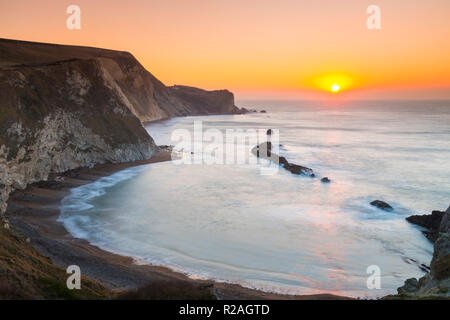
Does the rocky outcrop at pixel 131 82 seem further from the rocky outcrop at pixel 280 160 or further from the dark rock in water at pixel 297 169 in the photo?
the dark rock in water at pixel 297 169

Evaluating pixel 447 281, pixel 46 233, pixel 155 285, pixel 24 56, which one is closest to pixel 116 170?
pixel 46 233

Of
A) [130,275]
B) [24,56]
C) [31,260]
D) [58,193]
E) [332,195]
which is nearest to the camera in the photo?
[31,260]

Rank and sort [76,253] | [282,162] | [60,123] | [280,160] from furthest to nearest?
[280,160]
[282,162]
[60,123]
[76,253]

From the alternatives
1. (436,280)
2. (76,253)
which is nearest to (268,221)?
(76,253)

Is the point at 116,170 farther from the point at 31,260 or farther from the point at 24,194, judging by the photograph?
the point at 31,260

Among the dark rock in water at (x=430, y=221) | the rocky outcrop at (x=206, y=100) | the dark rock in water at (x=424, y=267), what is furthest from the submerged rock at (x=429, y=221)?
the rocky outcrop at (x=206, y=100)

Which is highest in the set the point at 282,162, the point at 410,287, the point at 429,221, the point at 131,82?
the point at 131,82

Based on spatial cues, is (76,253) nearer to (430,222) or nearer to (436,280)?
(436,280)
